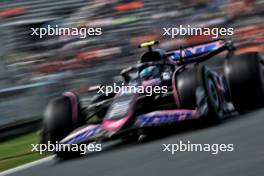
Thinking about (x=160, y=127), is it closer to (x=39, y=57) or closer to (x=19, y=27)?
(x=39, y=57)

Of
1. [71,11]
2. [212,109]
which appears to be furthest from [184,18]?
[212,109]

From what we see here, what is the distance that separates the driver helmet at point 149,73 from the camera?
7.64 meters

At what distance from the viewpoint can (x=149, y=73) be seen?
25.2ft

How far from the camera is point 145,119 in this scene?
6.82m

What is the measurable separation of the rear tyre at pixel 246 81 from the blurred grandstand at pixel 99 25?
11.6 feet

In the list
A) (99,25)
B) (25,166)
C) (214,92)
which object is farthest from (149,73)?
(99,25)

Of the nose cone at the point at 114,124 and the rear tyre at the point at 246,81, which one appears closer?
the nose cone at the point at 114,124
